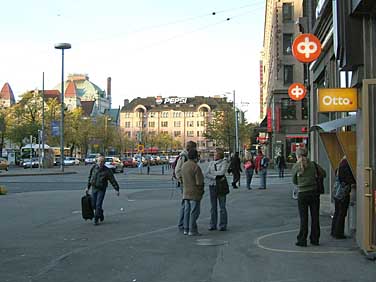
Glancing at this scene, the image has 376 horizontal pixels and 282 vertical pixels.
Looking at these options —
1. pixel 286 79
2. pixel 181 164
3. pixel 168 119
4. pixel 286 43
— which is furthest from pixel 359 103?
pixel 168 119

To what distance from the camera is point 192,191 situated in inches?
459

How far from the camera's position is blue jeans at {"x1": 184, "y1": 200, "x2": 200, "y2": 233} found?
38.1 feet

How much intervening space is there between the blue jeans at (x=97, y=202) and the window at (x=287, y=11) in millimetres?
44606

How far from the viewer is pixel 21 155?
3364 inches

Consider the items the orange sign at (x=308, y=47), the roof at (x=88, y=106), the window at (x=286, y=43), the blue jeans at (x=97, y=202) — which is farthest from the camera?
the roof at (x=88, y=106)

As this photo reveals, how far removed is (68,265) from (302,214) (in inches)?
158

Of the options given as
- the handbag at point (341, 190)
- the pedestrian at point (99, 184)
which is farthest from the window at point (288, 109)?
the handbag at point (341, 190)

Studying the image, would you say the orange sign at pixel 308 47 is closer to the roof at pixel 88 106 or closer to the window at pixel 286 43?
the window at pixel 286 43

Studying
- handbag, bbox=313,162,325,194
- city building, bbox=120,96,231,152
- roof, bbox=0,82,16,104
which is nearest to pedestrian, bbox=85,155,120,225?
handbag, bbox=313,162,325,194

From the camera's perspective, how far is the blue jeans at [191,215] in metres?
11.6

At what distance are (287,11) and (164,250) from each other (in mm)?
48595

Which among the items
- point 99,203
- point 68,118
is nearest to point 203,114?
point 68,118

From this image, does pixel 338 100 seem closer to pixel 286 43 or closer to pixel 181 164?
pixel 181 164

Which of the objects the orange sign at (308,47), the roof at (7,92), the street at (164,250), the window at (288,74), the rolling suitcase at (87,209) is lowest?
the street at (164,250)
